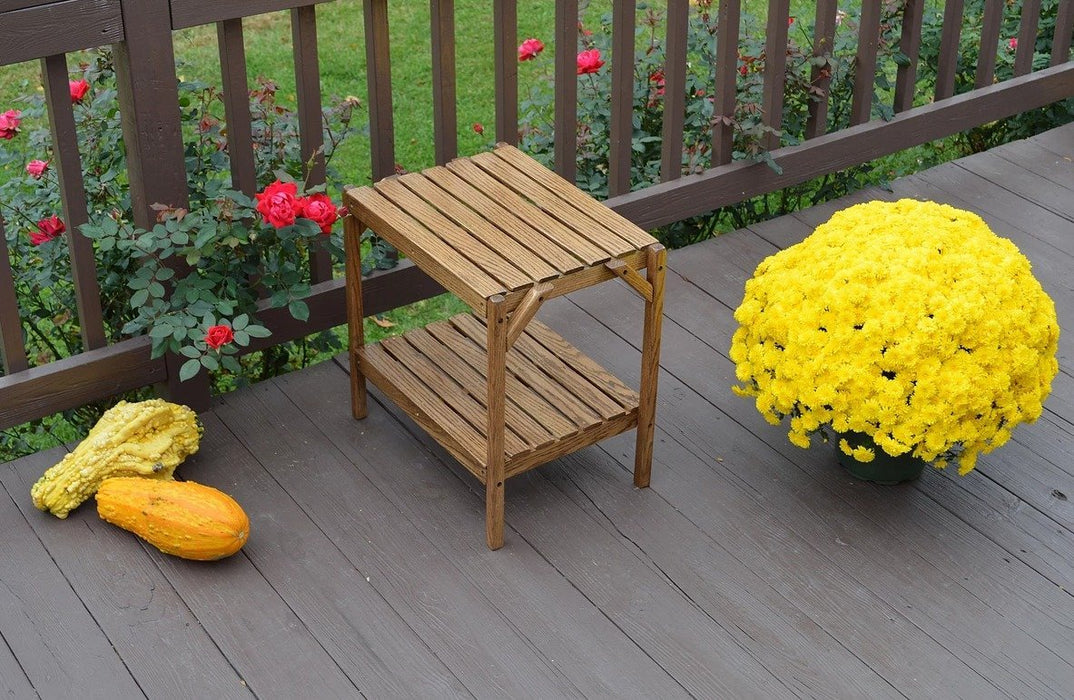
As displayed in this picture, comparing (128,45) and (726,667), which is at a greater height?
(128,45)

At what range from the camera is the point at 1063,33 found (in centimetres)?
408

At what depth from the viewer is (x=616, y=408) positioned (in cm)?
269

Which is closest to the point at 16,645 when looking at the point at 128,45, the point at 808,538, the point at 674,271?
the point at 128,45

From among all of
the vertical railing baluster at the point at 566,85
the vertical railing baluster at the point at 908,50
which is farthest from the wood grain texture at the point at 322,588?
the vertical railing baluster at the point at 908,50

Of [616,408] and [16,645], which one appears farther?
[616,408]

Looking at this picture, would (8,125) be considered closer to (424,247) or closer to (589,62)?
(424,247)

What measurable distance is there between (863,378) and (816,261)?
28 cm

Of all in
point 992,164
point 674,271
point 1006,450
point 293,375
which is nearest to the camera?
point 1006,450

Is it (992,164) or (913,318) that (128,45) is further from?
(992,164)

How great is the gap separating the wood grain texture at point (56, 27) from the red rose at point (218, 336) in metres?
0.58

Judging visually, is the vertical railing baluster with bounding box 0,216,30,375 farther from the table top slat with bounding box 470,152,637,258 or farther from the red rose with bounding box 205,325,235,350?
the table top slat with bounding box 470,152,637,258

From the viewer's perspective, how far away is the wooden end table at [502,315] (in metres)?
2.41

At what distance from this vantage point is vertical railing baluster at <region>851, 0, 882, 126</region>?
140 inches

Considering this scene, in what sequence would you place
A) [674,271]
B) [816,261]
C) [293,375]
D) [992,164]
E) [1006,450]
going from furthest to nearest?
[992,164] → [674,271] → [293,375] → [1006,450] → [816,261]
